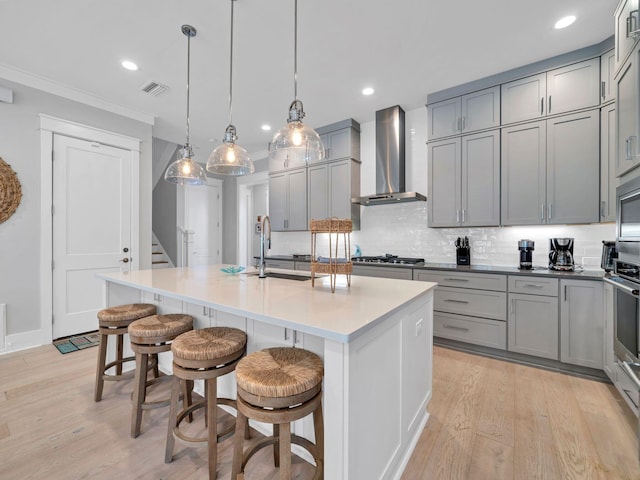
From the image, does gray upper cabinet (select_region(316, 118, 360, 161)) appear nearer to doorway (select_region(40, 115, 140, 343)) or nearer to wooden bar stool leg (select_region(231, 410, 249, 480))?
doorway (select_region(40, 115, 140, 343))

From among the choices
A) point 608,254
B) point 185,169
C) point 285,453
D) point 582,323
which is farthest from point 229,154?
point 608,254

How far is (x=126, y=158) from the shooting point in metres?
3.96

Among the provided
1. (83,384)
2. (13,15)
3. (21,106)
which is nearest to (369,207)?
(83,384)

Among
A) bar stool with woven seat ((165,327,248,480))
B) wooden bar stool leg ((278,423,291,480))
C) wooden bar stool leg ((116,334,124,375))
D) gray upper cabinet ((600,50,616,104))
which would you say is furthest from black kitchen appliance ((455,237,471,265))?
wooden bar stool leg ((116,334,124,375))

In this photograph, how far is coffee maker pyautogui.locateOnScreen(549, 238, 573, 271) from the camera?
281 cm

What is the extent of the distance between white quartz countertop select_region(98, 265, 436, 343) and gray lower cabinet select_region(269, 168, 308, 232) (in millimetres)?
2611

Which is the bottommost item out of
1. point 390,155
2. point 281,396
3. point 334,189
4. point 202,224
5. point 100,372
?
point 100,372

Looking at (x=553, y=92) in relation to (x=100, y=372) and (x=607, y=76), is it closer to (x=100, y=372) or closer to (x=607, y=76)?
(x=607, y=76)

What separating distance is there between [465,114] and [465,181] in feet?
2.53

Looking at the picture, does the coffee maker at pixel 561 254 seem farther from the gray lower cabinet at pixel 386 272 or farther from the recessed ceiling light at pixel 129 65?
the recessed ceiling light at pixel 129 65

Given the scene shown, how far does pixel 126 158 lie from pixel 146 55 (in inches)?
66.8

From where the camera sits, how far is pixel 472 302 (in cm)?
295

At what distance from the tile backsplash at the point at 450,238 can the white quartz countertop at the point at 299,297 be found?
2022 millimetres

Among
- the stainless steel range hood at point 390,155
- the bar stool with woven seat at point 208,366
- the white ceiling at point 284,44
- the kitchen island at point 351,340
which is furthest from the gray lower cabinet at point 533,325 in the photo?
the bar stool with woven seat at point 208,366
